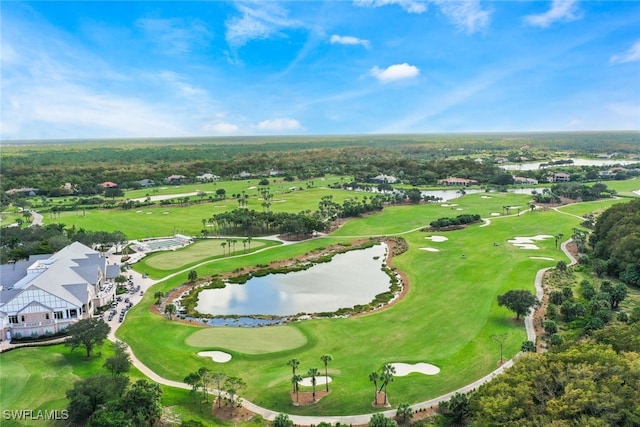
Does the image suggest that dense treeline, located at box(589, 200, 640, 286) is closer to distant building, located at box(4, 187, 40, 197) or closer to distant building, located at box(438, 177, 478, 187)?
distant building, located at box(438, 177, 478, 187)

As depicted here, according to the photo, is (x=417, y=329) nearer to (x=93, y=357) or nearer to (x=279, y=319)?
(x=279, y=319)

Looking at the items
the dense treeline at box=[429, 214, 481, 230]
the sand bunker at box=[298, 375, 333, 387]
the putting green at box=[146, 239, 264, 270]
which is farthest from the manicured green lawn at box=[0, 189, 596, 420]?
the dense treeline at box=[429, 214, 481, 230]

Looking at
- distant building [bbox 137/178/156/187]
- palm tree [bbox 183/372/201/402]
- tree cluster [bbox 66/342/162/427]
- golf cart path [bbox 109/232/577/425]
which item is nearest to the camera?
tree cluster [bbox 66/342/162/427]

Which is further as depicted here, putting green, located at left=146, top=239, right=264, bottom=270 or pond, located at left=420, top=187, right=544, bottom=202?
pond, located at left=420, top=187, right=544, bottom=202

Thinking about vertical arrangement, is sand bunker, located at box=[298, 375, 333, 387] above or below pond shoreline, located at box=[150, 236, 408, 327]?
below

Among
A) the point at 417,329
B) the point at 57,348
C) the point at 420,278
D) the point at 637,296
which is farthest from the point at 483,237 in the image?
the point at 57,348

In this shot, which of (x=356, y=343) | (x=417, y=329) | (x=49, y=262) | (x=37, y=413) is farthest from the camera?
(x=49, y=262)

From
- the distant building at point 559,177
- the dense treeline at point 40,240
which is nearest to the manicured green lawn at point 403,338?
the dense treeline at point 40,240

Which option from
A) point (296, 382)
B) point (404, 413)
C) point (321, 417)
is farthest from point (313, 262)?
point (404, 413)
